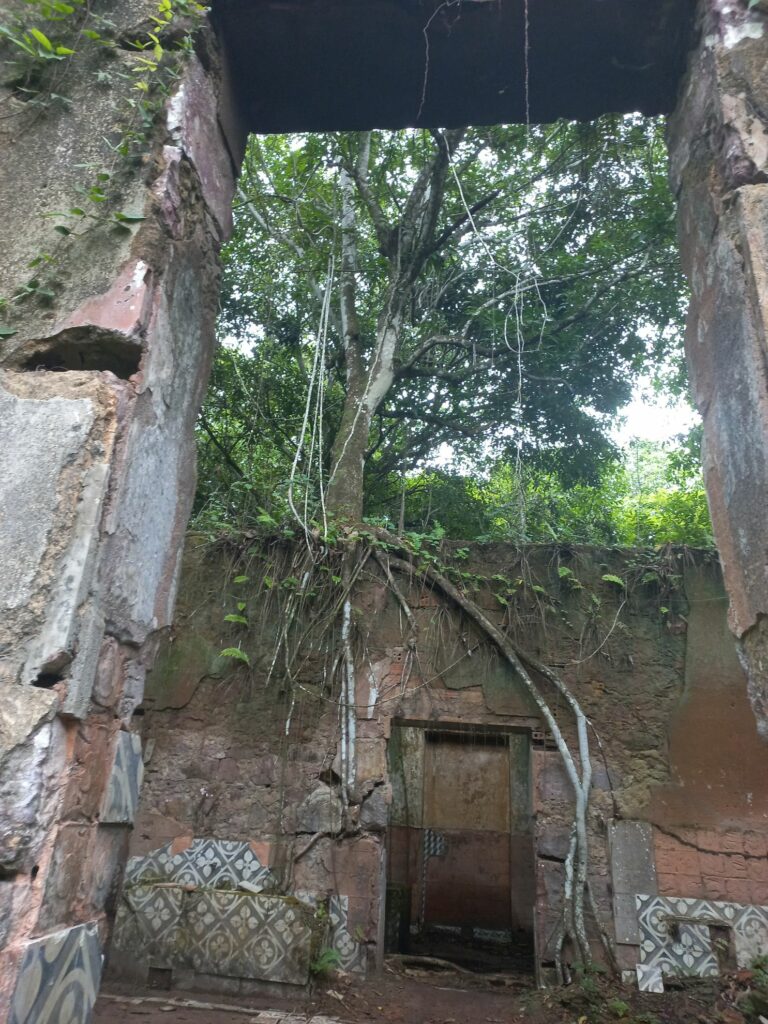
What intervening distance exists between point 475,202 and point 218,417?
3415mm

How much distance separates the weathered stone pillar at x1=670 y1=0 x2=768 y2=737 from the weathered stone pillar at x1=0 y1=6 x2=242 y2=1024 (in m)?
1.46

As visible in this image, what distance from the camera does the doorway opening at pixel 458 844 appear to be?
22.7 feet

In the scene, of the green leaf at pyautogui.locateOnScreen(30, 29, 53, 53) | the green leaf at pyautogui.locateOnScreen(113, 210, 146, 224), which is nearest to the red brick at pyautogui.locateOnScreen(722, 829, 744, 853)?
the green leaf at pyautogui.locateOnScreen(113, 210, 146, 224)

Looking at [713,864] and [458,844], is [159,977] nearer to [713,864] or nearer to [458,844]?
[713,864]

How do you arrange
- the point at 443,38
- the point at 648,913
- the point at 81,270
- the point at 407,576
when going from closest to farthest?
1. the point at 81,270
2. the point at 443,38
3. the point at 648,913
4. the point at 407,576

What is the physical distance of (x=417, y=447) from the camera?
7.98 m

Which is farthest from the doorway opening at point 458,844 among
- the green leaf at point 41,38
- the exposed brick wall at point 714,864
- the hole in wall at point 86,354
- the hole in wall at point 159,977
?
the green leaf at point 41,38

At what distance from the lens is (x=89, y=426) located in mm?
1536

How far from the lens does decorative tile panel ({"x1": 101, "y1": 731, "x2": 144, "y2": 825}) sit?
5.00ft

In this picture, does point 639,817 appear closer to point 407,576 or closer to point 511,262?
point 407,576

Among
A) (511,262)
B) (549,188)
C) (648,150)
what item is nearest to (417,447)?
(511,262)

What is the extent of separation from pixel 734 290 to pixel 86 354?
1635 mm

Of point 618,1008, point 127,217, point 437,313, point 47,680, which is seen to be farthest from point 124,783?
point 437,313

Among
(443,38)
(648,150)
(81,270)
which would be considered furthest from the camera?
(648,150)
